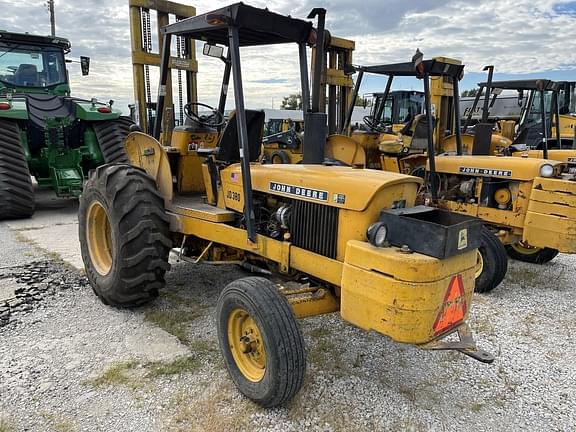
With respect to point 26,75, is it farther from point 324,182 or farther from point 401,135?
point 324,182

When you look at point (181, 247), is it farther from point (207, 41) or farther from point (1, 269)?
point (1, 269)

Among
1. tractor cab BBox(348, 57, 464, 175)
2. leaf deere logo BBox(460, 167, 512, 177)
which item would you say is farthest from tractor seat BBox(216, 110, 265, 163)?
leaf deere logo BBox(460, 167, 512, 177)

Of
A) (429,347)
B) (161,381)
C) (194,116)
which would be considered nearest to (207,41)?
(194,116)

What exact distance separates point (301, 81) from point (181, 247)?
179 centimetres

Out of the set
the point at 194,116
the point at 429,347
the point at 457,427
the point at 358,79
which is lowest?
the point at 457,427

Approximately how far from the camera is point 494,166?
19.0 feet

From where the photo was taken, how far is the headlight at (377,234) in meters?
2.71

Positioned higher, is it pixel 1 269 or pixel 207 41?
pixel 207 41

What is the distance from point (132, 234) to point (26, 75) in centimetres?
707

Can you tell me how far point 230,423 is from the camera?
275 centimetres

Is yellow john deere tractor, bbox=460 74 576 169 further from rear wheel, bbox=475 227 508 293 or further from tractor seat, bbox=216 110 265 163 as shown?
tractor seat, bbox=216 110 265 163

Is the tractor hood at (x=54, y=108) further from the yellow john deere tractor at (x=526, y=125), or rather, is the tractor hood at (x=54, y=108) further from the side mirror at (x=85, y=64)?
the yellow john deere tractor at (x=526, y=125)

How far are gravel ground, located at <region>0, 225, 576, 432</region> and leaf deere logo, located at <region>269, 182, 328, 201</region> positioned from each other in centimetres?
116

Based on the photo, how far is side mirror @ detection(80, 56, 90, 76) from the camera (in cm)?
986
